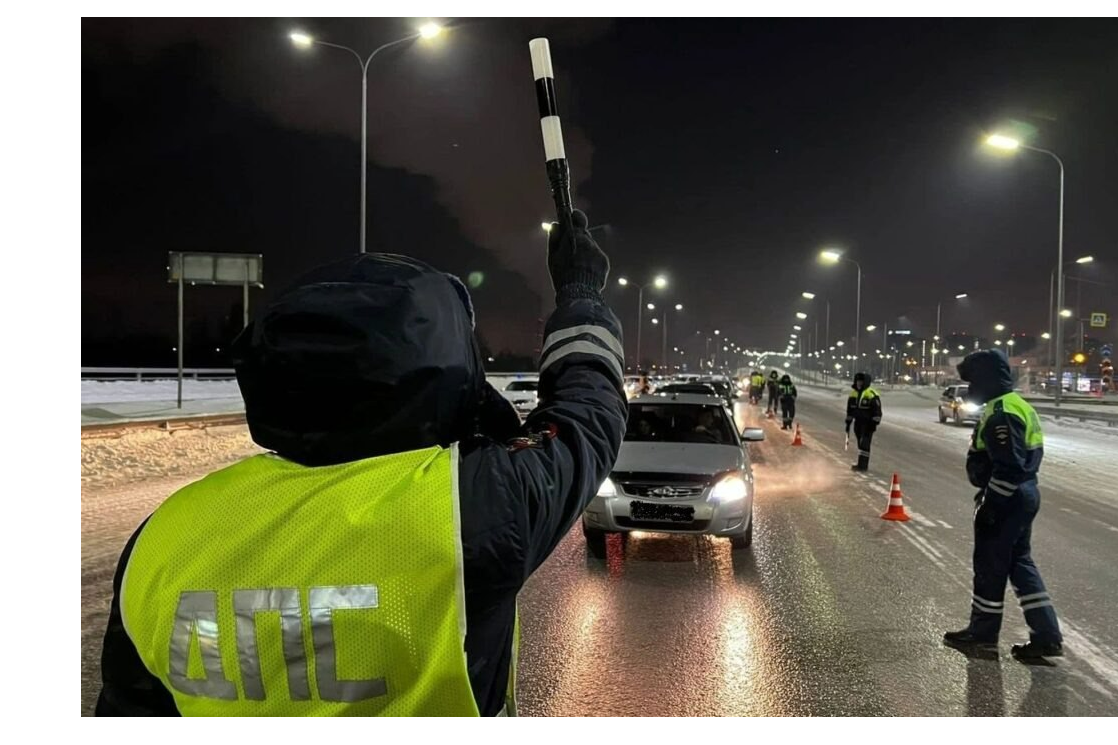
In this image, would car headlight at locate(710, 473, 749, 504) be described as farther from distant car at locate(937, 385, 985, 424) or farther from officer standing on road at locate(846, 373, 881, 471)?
distant car at locate(937, 385, 985, 424)

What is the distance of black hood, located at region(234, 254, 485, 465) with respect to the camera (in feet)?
4.38

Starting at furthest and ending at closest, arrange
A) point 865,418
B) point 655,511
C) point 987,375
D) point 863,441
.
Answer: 1. point 863,441
2. point 865,418
3. point 655,511
4. point 987,375

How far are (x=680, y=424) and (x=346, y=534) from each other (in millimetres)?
8470

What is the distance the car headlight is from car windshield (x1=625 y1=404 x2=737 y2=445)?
1273 millimetres

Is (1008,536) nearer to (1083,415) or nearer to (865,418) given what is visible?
(865,418)

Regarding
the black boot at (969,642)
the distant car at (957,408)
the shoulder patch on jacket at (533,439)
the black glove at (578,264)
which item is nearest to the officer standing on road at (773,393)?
the distant car at (957,408)

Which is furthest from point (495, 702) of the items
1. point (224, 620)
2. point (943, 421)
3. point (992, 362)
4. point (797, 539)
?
point (943, 421)

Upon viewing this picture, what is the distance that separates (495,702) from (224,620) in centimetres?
56

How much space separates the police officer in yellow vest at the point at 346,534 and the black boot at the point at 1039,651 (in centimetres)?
483

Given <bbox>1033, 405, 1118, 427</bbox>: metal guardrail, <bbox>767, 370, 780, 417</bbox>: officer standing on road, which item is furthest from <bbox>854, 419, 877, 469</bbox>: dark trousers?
<bbox>1033, 405, 1118, 427</bbox>: metal guardrail

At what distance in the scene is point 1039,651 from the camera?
5.00m

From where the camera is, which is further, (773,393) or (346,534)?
(773,393)

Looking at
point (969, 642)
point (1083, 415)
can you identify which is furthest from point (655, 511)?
point (1083, 415)

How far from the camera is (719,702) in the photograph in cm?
418
